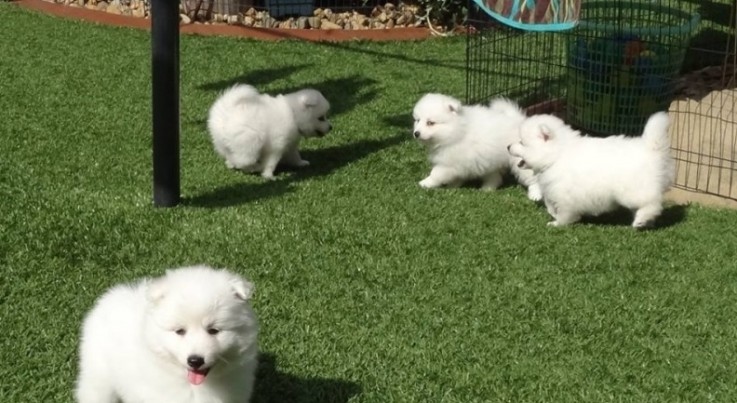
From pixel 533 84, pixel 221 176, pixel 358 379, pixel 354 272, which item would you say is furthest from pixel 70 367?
pixel 533 84

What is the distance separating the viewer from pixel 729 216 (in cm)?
543

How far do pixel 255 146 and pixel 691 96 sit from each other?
364 centimetres

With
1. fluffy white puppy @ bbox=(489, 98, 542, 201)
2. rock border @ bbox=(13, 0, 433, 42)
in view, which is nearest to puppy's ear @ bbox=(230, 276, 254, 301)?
fluffy white puppy @ bbox=(489, 98, 542, 201)

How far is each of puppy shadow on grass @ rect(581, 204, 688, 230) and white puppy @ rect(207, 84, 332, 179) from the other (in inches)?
72.4

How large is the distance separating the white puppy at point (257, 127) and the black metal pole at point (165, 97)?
88 centimetres

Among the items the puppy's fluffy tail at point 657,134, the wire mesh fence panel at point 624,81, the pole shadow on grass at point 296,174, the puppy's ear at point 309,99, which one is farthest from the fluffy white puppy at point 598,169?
the puppy's ear at point 309,99

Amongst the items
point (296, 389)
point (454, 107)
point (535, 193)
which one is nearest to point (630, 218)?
point (535, 193)

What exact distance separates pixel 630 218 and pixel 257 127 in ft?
7.29

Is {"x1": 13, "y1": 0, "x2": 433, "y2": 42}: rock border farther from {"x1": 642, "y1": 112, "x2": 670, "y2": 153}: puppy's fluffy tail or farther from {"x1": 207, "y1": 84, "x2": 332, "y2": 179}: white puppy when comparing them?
{"x1": 642, "y1": 112, "x2": 670, "y2": 153}: puppy's fluffy tail

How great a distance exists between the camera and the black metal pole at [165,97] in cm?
472

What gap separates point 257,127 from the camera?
19.0 feet

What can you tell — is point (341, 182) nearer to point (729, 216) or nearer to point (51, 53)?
point (729, 216)

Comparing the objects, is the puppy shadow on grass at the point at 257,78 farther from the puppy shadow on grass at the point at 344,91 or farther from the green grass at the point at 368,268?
the green grass at the point at 368,268

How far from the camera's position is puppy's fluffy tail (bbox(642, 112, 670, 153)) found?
4.98 metres
